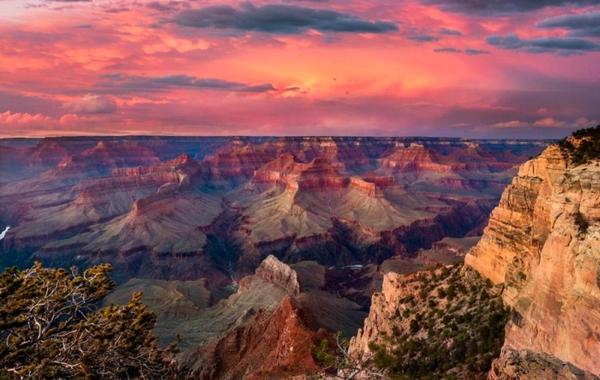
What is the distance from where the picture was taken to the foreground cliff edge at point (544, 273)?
2609 cm

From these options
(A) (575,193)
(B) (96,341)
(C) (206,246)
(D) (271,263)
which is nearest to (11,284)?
(B) (96,341)

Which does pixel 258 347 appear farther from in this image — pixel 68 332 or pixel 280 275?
pixel 68 332

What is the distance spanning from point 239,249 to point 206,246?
13208mm

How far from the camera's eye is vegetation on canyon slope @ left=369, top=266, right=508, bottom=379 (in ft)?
113

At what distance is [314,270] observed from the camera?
134 meters

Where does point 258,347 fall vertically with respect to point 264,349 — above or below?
below

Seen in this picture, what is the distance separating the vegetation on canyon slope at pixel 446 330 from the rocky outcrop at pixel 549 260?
154 cm

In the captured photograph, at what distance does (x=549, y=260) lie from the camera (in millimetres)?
31656

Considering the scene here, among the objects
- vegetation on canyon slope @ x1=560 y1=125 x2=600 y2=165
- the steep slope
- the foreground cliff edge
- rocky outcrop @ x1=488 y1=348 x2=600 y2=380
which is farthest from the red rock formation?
rocky outcrop @ x1=488 y1=348 x2=600 y2=380

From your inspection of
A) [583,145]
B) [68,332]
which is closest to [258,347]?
[68,332]

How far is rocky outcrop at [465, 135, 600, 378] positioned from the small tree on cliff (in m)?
20.7

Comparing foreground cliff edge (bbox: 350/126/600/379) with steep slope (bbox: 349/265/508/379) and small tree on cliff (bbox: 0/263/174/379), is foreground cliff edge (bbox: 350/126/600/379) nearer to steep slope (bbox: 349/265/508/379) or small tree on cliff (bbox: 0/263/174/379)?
steep slope (bbox: 349/265/508/379)

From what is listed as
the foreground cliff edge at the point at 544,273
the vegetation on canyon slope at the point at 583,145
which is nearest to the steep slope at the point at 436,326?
the foreground cliff edge at the point at 544,273

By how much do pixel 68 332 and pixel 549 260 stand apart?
28.2 m
